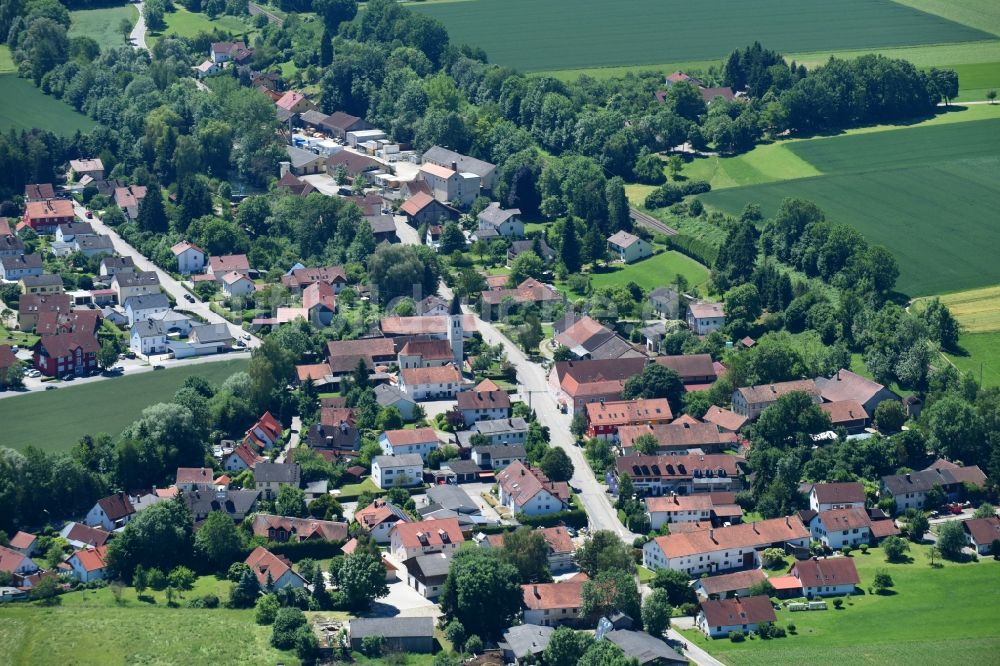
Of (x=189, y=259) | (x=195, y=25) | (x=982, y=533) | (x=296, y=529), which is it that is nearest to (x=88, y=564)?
(x=296, y=529)

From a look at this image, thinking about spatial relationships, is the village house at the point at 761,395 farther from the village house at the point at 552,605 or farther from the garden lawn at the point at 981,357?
the village house at the point at 552,605

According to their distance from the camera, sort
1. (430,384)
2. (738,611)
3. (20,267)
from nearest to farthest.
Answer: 1. (738,611)
2. (430,384)
3. (20,267)

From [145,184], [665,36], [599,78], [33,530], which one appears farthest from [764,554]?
[665,36]

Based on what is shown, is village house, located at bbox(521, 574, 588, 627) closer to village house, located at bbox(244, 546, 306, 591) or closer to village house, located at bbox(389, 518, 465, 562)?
village house, located at bbox(389, 518, 465, 562)

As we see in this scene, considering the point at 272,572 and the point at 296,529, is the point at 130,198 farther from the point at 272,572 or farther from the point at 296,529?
the point at 272,572

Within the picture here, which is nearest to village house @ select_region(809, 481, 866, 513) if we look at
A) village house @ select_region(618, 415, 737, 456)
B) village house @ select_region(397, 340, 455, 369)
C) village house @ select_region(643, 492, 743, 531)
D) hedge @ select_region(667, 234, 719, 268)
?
village house @ select_region(643, 492, 743, 531)

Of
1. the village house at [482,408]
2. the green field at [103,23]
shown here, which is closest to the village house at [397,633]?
the village house at [482,408]
